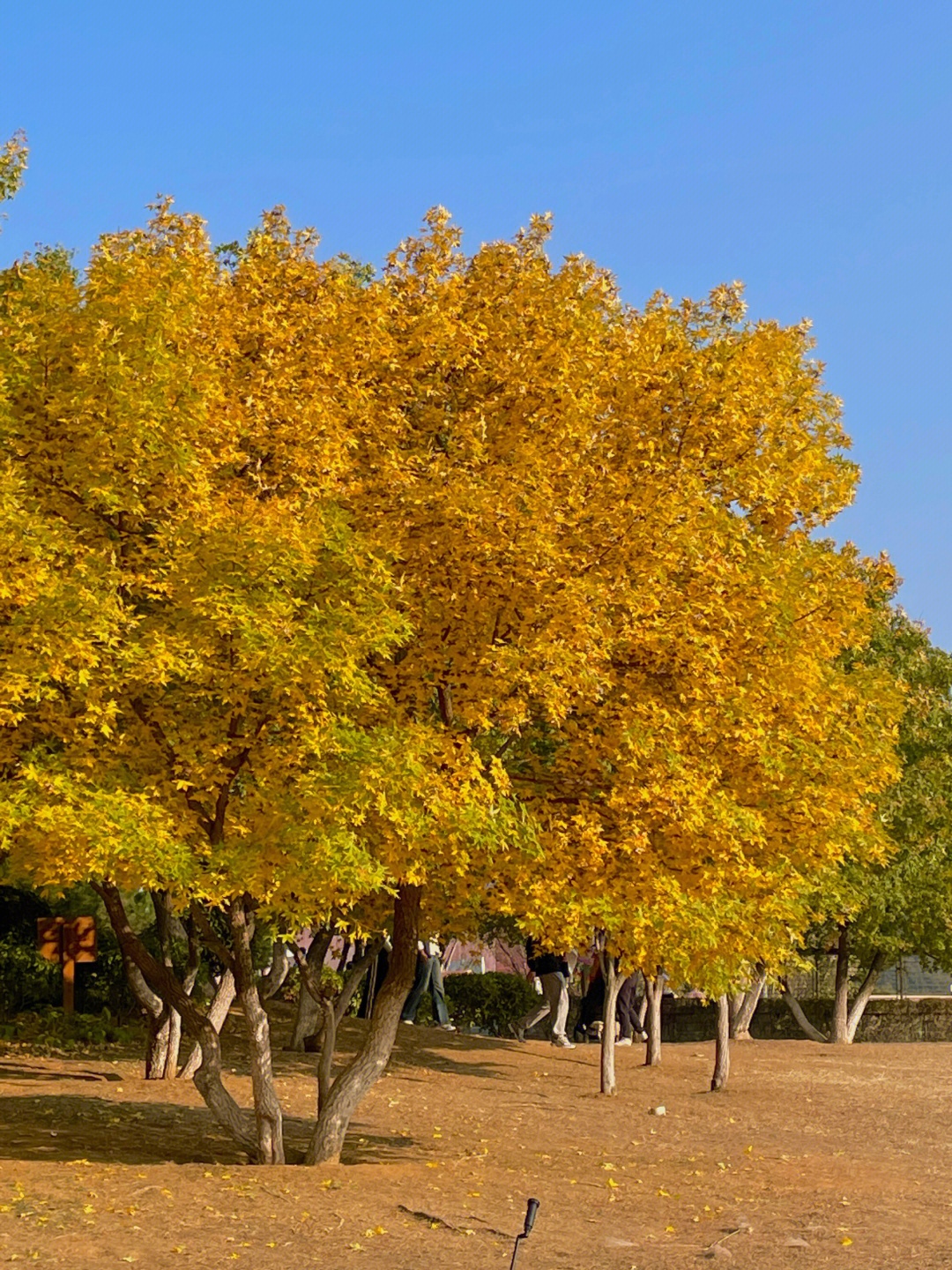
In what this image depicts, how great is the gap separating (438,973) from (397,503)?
19.2m

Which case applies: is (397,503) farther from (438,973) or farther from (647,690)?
(438,973)

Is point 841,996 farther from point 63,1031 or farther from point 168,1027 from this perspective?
point 168,1027

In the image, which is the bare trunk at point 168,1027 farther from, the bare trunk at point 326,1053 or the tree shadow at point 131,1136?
the bare trunk at point 326,1053

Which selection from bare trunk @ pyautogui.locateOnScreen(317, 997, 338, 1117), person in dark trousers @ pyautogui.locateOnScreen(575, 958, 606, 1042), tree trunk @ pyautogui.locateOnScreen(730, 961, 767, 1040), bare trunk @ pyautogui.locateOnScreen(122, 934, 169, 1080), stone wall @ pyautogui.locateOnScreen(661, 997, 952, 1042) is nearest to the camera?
bare trunk @ pyautogui.locateOnScreen(317, 997, 338, 1117)

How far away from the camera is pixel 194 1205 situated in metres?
12.2

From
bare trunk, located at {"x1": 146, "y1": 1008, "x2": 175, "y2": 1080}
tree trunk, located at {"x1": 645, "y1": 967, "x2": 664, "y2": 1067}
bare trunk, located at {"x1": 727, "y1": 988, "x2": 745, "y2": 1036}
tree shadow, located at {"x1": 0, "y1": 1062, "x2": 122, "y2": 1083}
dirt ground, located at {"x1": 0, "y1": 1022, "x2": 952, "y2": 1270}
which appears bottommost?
dirt ground, located at {"x1": 0, "y1": 1022, "x2": 952, "y2": 1270}

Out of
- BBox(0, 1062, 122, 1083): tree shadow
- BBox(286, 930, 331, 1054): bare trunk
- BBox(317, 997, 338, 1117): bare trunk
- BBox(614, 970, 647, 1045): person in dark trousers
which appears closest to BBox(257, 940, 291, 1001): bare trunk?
BBox(286, 930, 331, 1054): bare trunk

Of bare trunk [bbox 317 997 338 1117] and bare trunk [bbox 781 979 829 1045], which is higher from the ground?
bare trunk [bbox 781 979 829 1045]

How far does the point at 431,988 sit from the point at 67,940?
32.0 feet

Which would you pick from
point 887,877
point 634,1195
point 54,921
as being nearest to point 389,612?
point 634,1195

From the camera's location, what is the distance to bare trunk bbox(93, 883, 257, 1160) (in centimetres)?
1409

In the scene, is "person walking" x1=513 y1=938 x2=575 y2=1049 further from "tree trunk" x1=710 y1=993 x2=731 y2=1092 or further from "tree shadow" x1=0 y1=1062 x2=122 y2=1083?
"tree shadow" x1=0 y1=1062 x2=122 y2=1083

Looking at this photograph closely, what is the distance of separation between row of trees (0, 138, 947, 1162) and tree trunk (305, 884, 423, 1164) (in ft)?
0.12

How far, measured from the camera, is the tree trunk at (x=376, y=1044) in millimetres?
14453
